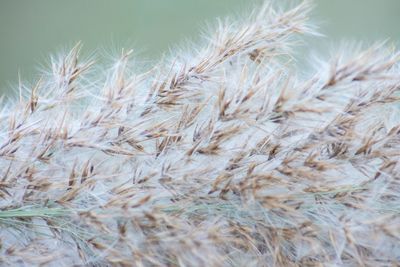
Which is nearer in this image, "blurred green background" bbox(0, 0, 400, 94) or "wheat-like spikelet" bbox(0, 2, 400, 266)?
"wheat-like spikelet" bbox(0, 2, 400, 266)

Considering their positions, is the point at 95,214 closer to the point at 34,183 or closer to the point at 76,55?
the point at 34,183

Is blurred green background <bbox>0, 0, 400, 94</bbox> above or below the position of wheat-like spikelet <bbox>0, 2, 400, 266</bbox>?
above

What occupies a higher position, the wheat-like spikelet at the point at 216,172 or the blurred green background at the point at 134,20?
the blurred green background at the point at 134,20

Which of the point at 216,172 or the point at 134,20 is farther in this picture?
the point at 134,20

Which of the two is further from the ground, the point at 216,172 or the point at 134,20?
the point at 134,20
